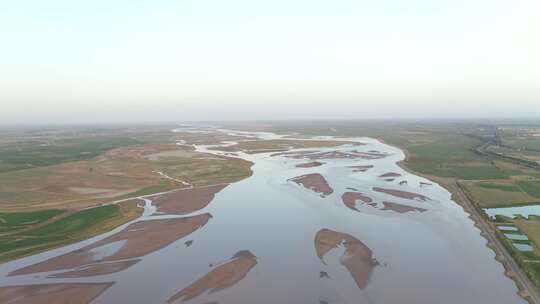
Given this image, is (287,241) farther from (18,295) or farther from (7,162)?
(7,162)

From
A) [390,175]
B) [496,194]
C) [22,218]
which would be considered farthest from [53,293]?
[390,175]

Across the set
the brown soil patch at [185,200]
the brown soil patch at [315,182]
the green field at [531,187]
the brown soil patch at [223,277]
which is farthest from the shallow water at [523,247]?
the brown soil patch at [185,200]

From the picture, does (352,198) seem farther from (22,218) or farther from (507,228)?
(22,218)

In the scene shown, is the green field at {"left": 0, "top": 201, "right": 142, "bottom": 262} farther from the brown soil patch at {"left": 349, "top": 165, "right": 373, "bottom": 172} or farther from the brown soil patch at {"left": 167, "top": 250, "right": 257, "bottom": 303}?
the brown soil patch at {"left": 349, "top": 165, "right": 373, "bottom": 172}

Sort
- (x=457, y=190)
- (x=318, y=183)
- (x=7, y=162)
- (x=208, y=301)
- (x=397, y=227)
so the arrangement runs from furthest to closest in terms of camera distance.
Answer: (x=7, y=162) → (x=318, y=183) → (x=457, y=190) → (x=397, y=227) → (x=208, y=301)

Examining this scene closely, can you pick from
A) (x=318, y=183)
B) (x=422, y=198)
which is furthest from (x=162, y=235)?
(x=422, y=198)

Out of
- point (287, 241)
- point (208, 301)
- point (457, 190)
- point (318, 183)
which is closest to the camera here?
point (208, 301)

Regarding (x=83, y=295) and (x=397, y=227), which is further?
(x=397, y=227)
